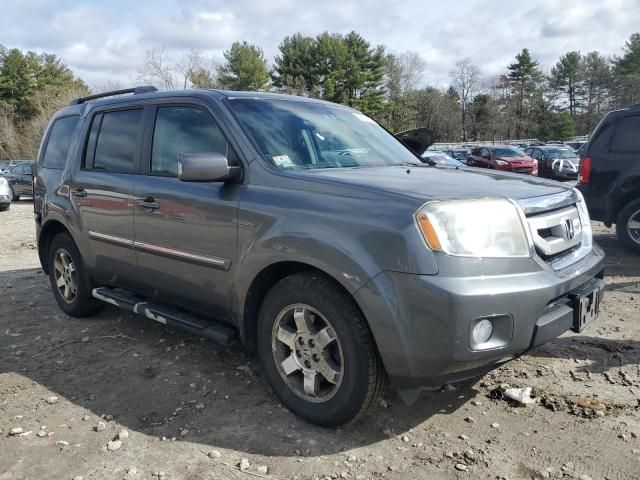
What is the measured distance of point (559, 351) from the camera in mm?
3996

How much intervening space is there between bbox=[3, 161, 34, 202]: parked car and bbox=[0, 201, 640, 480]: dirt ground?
1671 cm

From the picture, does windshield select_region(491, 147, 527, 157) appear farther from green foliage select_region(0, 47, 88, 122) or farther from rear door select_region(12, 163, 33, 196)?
green foliage select_region(0, 47, 88, 122)

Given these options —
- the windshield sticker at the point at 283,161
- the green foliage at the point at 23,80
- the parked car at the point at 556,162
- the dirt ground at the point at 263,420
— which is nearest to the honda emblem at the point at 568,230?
the dirt ground at the point at 263,420

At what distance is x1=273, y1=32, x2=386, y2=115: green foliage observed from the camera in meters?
49.0

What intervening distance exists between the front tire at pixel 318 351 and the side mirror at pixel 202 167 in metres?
0.72

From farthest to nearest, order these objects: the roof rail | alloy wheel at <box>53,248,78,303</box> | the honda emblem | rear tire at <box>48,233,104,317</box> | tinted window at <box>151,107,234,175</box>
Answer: alloy wheel at <box>53,248,78,303</box>, rear tire at <box>48,233,104,317</box>, the roof rail, tinted window at <box>151,107,234,175</box>, the honda emblem

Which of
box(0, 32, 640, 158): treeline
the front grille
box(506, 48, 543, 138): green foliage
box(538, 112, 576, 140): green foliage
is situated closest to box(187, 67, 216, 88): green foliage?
box(0, 32, 640, 158): treeline

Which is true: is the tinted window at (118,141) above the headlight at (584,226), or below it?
above

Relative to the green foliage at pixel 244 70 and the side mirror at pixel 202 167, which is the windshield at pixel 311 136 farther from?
the green foliage at pixel 244 70

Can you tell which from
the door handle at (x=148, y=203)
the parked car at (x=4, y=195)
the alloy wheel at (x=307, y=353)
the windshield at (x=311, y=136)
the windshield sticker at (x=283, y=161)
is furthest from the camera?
the parked car at (x=4, y=195)

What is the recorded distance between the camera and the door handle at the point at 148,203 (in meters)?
3.71

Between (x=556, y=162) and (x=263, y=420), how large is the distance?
2171 centimetres

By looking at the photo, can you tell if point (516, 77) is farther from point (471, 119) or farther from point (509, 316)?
point (509, 316)

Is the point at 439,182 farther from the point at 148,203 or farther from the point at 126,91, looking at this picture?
the point at 126,91
